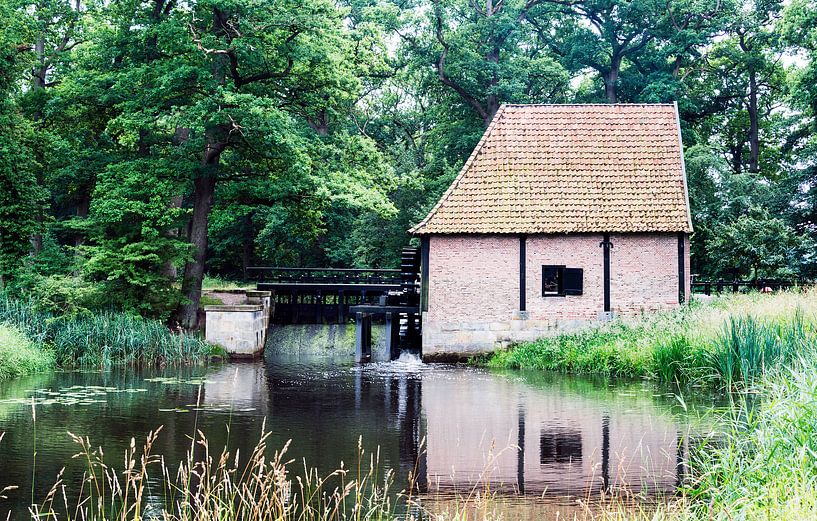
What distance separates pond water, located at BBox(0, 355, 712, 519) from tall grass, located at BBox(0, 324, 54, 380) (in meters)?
0.55

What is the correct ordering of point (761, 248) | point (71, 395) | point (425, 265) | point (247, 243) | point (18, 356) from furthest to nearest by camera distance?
point (247, 243), point (761, 248), point (425, 265), point (18, 356), point (71, 395)

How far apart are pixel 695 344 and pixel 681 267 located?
7496mm

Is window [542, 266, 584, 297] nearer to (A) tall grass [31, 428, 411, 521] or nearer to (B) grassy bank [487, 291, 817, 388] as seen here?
(B) grassy bank [487, 291, 817, 388]

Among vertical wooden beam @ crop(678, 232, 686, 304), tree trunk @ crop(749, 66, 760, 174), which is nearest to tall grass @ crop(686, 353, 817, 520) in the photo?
vertical wooden beam @ crop(678, 232, 686, 304)

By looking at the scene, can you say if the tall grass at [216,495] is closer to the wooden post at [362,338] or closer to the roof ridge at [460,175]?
the roof ridge at [460,175]

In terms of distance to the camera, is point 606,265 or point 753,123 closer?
point 606,265

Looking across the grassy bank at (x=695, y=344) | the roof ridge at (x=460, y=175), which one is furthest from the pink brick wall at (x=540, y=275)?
the grassy bank at (x=695, y=344)

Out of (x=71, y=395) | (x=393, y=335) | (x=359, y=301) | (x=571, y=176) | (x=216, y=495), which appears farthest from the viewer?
(x=359, y=301)

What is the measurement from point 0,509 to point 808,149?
31151 millimetres

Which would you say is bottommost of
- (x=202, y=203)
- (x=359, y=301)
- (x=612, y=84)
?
(x=359, y=301)

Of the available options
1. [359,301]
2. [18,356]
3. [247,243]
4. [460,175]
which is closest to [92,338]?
[18,356]

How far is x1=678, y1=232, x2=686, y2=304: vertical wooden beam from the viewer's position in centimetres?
2452

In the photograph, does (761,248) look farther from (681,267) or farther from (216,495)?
(216,495)

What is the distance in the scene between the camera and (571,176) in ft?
83.8
